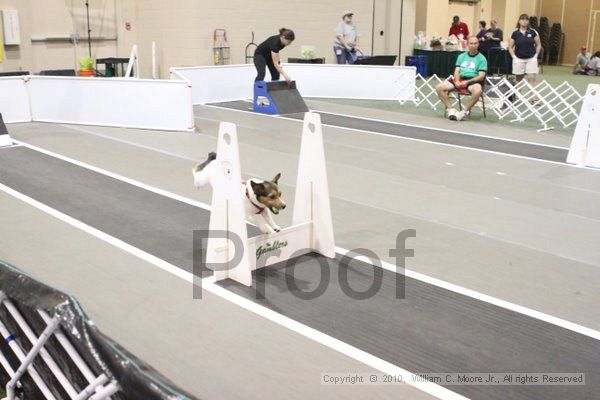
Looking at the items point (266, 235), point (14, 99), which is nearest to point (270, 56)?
point (14, 99)

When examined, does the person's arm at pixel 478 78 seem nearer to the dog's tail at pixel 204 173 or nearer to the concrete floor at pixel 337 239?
the concrete floor at pixel 337 239

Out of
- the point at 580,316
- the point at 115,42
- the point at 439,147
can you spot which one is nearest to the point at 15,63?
the point at 115,42

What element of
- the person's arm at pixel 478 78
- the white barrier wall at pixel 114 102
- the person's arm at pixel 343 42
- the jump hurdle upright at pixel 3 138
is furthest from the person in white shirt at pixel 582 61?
the jump hurdle upright at pixel 3 138

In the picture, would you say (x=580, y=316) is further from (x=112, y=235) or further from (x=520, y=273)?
(x=112, y=235)

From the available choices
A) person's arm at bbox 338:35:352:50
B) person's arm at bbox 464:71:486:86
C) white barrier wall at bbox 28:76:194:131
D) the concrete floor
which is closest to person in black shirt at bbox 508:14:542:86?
person's arm at bbox 464:71:486:86

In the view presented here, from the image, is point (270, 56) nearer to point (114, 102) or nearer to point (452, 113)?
point (114, 102)

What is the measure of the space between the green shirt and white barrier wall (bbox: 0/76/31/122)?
774 centimetres

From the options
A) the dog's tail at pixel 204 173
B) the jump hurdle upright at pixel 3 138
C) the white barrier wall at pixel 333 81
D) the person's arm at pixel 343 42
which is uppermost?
the person's arm at pixel 343 42

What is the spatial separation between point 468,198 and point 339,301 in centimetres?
317

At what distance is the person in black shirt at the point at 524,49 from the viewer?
1322 cm

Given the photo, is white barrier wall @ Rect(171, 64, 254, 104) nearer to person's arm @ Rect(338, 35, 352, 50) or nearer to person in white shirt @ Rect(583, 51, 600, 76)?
person's arm @ Rect(338, 35, 352, 50)

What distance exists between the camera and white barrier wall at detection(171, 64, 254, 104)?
45.8 feet

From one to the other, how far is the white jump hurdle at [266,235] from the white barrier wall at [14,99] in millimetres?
7753

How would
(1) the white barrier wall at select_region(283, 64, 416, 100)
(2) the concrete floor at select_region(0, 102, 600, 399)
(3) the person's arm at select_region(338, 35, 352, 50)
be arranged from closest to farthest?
1. (2) the concrete floor at select_region(0, 102, 600, 399)
2. (1) the white barrier wall at select_region(283, 64, 416, 100)
3. (3) the person's arm at select_region(338, 35, 352, 50)
